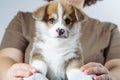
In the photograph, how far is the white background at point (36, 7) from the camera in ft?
3.47

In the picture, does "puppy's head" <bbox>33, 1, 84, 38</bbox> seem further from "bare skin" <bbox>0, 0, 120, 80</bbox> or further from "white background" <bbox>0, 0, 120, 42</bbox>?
"white background" <bbox>0, 0, 120, 42</bbox>

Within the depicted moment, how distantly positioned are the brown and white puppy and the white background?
1.17 feet

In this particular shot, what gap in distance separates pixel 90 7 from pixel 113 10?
0.32ft

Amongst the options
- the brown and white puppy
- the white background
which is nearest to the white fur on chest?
the brown and white puppy

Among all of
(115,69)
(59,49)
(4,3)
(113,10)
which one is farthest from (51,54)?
(113,10)

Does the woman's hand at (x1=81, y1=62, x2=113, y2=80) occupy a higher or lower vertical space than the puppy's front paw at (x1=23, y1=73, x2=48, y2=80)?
lower

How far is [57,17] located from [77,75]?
13 centimetres

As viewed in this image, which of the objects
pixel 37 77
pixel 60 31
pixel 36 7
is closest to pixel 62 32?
pixel 60 31

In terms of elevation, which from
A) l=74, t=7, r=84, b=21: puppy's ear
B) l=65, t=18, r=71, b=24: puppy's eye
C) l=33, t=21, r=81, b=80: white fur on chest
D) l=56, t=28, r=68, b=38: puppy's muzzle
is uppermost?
l=74, t=7, r=84, b=21: puppy's ear

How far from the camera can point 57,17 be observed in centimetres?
65

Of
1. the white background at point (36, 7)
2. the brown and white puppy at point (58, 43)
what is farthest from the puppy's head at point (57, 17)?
the white background at point (36, 7)

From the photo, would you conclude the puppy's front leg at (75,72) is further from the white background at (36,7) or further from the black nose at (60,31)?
the white background at (36,7)

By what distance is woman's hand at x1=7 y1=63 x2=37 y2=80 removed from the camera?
2.12ft

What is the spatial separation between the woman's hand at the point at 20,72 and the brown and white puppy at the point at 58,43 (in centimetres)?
2
